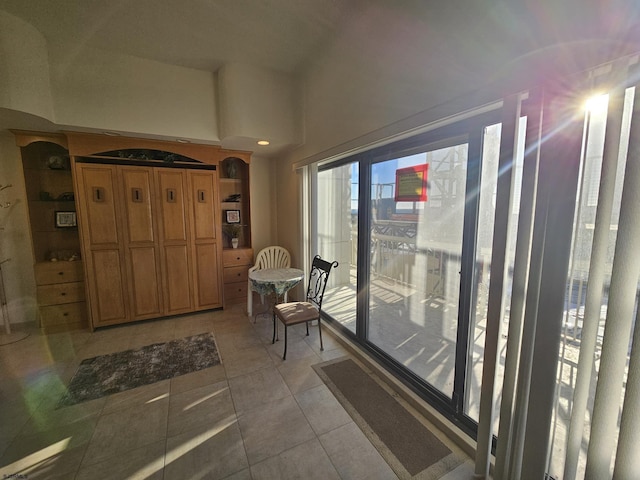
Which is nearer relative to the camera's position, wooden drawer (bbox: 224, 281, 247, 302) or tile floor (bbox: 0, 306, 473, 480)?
tile floor (bbox: 0, 306, 473, 480)

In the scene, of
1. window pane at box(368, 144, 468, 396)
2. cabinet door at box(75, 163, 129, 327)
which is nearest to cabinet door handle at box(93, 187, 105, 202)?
cabinet door at box(75, 163, 129, 327)

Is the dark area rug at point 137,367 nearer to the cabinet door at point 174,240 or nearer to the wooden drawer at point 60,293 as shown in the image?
the cabinet door at point 174,240

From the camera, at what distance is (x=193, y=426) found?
6.02 feet

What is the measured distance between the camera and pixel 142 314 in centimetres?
339

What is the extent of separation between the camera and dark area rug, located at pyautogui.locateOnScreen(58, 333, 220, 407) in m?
2.19

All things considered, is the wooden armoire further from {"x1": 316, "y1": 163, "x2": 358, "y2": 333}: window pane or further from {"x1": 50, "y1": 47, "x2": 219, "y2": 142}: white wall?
{"x1": 316, "y1": 163, "x2": 358, "y2": 333}: window pane

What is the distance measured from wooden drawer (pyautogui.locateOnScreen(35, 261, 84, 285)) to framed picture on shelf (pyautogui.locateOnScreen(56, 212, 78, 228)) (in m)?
0.48

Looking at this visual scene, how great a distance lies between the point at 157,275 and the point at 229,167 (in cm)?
185

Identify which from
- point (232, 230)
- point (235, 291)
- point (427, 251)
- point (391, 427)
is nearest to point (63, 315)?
point (235, 291)

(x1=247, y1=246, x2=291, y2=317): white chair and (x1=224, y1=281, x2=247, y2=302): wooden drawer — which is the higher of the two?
(x1=247, y1=246, x2=291, y2=317): white chair

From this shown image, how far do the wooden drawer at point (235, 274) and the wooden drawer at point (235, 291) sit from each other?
61mm

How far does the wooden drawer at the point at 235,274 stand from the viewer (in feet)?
12.9

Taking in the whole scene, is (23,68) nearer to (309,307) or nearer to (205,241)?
(205,241)

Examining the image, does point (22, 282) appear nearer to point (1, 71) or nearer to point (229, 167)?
point (1, 71)
